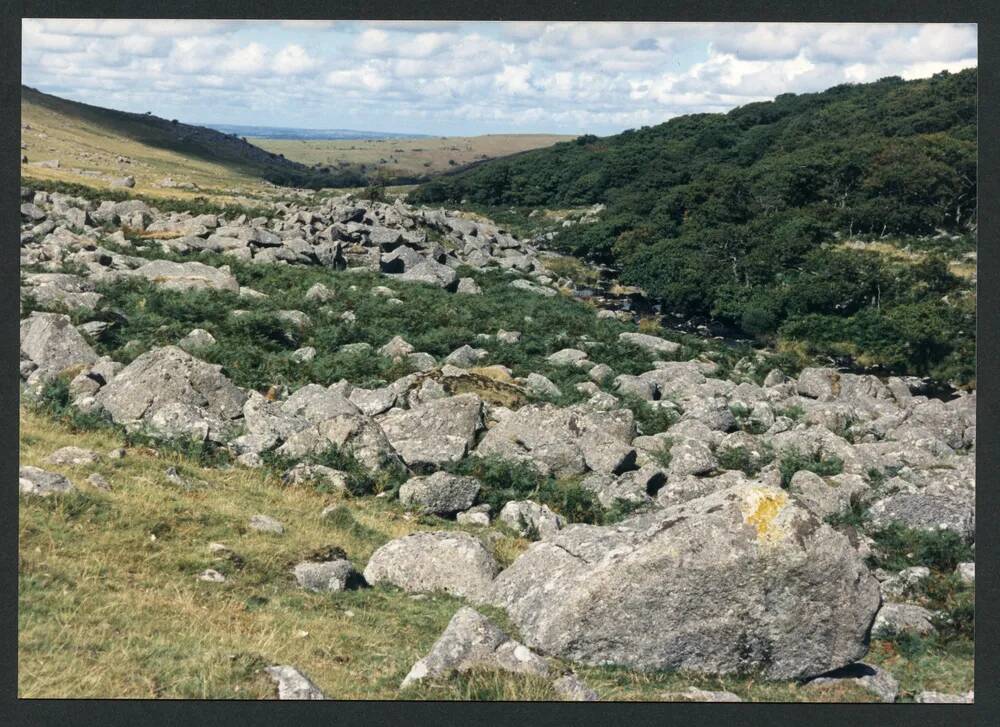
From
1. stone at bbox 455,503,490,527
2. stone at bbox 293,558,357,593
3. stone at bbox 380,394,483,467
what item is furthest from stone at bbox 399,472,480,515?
stone at bbox 293,558,357,593

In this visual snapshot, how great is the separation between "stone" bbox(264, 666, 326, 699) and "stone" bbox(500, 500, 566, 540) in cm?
542

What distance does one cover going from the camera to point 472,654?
8.72m

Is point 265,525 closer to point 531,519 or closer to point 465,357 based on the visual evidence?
point 531,519

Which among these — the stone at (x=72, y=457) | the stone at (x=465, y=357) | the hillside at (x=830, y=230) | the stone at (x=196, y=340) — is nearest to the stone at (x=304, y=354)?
the stone at (x=196, y=340)

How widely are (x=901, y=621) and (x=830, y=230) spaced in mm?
31503

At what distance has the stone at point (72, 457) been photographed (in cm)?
1221

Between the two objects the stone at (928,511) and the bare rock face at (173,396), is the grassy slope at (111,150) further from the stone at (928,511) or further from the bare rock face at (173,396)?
the stone at (928,511)

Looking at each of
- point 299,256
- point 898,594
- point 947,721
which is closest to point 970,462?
point 898,594

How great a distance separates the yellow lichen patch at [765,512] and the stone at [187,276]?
69.8 feet

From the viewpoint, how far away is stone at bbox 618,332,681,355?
95.8 ft

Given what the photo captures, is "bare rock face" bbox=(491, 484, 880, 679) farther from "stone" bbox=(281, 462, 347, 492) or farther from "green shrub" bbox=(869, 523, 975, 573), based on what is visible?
"stone" bbox=(281, 462, 347, 492)

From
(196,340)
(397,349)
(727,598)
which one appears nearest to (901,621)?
(727,598)

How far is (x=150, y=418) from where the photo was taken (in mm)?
15438

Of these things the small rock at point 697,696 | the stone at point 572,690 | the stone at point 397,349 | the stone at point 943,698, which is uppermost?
the stone at point 397,349
